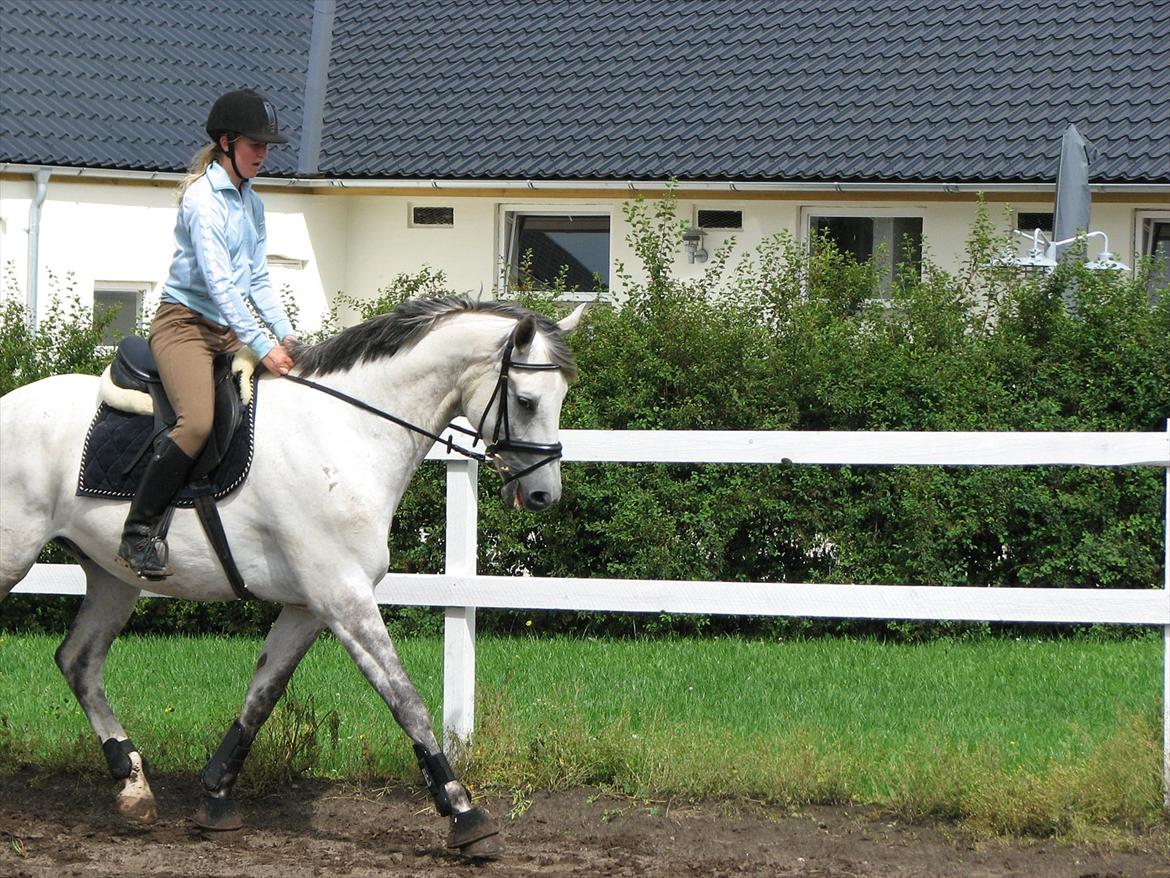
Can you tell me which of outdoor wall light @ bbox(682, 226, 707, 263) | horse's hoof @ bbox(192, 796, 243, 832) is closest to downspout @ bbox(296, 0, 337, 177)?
outdoor wall light @ bbox(682, 226, 707, 263)

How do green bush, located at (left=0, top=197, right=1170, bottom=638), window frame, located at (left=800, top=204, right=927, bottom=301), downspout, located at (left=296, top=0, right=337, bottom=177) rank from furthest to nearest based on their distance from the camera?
downspout, located at (left=296, top=0, right=337, bottom=177)
window frame, located at (left=800, top=204, right=927, bottom=301)
green bush, located at (left=0, top=197, right=1170, bottom=638)

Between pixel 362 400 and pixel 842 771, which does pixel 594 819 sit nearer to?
pixel 842 771

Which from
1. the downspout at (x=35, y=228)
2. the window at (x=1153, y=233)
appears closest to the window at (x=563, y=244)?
the downspout at (x=35, y=228)

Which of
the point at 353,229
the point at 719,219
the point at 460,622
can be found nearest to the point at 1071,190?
the point at 719,219

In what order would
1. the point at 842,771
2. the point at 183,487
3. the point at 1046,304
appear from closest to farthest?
the point at 183,487 < the point at 842,771 < the point at 1046,304

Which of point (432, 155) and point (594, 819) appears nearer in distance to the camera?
point (594, 819)

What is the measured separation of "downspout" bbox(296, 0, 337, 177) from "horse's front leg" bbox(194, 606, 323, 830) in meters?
12.4

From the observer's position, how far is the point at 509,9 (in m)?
20.4

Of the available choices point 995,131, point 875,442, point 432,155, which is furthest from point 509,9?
point 875,442

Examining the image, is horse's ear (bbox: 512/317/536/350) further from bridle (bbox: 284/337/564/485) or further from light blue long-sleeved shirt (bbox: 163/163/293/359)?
light blue long-sleeved shirt (bbox: 163/163/293/359)

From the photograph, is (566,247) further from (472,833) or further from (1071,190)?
(472,833)

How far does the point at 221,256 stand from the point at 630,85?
13.4 m

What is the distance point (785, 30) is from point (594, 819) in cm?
1432

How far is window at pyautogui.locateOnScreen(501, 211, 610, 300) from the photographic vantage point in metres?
17.8
